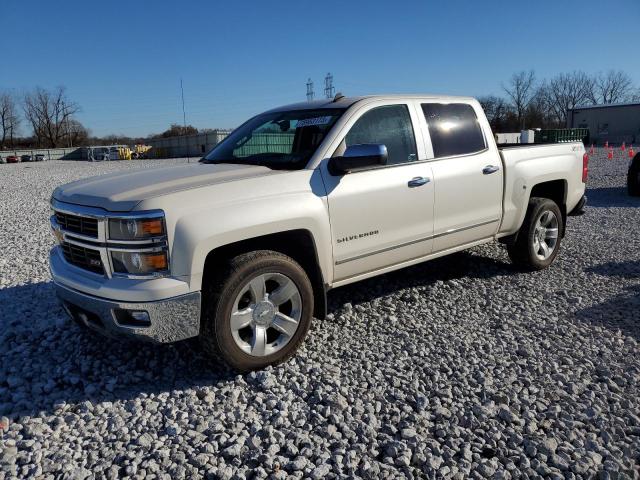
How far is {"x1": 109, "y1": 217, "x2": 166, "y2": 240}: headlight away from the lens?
10.1ft

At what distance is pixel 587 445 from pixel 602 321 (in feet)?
6.38

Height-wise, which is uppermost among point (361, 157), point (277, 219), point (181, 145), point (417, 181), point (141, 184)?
point (181, 145)

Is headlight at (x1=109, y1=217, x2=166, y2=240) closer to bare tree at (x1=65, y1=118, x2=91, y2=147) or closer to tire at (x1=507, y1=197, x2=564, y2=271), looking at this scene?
tire at (x1=507, y1=197, x2=564, y2=271)

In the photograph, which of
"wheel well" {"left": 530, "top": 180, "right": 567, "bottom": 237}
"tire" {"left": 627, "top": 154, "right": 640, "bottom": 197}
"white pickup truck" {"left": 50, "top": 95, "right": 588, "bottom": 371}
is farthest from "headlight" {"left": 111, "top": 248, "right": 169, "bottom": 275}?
"tire" {"left": 627, "top": 154, "right": 640, "bottom": 197}

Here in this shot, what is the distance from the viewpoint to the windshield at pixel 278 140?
4082mm

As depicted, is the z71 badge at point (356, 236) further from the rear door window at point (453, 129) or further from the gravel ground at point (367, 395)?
the rear door window at point (453, 129)

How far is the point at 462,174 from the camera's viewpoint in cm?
469

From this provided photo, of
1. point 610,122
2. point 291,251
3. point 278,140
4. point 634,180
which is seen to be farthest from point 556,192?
point 610,122

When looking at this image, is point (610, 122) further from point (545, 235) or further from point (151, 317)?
point (151, 317)

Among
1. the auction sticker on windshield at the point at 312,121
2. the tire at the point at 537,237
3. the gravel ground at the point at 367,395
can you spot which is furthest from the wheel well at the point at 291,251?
the tire at the point at 537,237

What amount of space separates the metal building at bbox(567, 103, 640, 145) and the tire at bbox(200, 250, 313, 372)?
5442 cm

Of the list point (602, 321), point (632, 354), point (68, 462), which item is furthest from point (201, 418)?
point (602, 321)

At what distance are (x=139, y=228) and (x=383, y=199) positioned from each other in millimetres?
1905

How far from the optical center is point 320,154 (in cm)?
389
